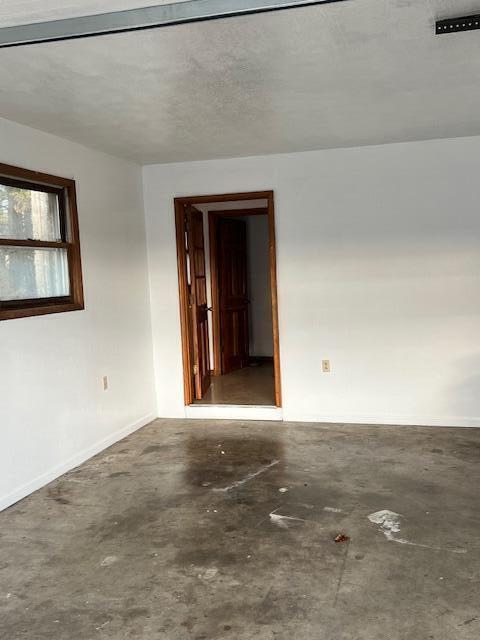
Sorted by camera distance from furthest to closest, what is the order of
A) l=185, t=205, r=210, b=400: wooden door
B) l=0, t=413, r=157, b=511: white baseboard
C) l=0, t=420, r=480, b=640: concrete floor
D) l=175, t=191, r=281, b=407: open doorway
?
l=185, t=205, r=210, b=400: wooden door, l=175, t=191, r=281, b=407: open doorway, l=0, t=413, r=157, b=511: white baseboard, l=0, t=420, r=480, b=640: concrete floor

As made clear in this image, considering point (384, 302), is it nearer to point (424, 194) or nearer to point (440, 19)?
point (424, 194)

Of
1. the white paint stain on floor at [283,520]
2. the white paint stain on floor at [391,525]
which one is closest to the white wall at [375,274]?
the white paint stain on floor at [391,525]

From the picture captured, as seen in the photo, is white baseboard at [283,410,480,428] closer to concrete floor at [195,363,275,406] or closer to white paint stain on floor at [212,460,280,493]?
concrete floor at [195,363,275,406]

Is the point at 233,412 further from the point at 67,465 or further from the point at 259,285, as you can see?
the point at 259,285

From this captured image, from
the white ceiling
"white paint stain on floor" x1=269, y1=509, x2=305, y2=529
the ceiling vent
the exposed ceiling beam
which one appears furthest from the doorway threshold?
the exposed ceiling beam

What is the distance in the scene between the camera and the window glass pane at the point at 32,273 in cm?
362

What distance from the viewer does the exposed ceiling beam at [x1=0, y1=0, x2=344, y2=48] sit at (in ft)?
6.37

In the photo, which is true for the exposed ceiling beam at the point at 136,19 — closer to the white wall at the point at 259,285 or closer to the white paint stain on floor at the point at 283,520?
the white paint stain on floor at the point at 283,520

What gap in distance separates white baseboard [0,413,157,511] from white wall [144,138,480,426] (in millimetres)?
1405

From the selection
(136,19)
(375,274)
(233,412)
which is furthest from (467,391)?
(136,19)

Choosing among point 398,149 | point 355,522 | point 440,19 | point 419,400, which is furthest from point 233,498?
point 398,149

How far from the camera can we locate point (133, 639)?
2197 mm

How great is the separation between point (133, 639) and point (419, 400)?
335 centimetres

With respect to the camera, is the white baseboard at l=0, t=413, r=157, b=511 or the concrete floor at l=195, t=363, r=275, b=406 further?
the concrete floor at l=195, t=363, r=275, b=406
